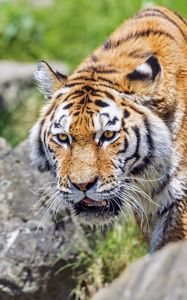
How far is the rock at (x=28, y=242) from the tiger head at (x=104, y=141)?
2.73ft

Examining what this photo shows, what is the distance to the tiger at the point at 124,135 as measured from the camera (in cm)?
667

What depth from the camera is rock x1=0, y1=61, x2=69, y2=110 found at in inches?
474

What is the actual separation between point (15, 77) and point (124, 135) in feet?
19.3

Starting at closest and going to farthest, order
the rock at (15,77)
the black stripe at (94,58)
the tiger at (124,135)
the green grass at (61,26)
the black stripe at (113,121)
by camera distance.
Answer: the tiger at (124,135) < the black stripe at (113,121) < the black stripe at (94,58) < the rock at (15,77) < the green grass at (61,26)

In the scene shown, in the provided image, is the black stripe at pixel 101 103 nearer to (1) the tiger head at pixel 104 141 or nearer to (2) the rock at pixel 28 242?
(1) the tiger head at pixel 104 141

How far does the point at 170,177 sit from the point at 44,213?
3.99 ft

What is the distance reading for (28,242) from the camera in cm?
773

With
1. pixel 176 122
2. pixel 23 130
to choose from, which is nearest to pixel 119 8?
pixel 23 130

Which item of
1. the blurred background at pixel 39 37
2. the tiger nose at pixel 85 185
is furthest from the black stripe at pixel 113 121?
the blurred background at pixel 39 37

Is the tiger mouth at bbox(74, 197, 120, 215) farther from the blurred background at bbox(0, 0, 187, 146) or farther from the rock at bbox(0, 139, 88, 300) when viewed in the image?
the blurred background at bbox(0, 0, 187, 146)

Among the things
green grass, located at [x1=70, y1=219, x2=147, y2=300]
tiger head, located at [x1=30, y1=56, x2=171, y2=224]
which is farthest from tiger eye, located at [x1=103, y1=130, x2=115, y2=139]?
green grass, located at [x1=70, y1=219, x2=147, y2=300]

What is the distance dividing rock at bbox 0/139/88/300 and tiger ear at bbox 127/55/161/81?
1.34 m

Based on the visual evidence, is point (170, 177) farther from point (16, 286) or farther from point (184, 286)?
point (184, 286)

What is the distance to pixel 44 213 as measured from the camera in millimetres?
7828
